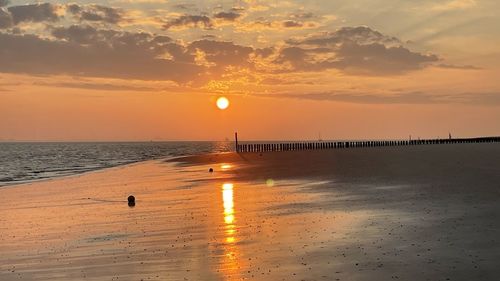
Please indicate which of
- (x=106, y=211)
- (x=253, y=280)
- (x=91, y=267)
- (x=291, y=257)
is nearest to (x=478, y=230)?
(x=291, y=257)

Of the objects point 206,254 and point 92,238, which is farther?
point 92,238

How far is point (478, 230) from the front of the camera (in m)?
14.2

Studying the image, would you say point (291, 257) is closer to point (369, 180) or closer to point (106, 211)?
point (106, 211)

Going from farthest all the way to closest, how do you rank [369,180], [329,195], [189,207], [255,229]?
1. [369,180]
2. [329,195]
3. [189,207]
4. [255,229]

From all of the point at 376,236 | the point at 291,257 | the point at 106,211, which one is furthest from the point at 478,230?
the point at 106,211

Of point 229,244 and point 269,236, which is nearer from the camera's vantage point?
point 229,244

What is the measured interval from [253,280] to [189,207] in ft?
41.9

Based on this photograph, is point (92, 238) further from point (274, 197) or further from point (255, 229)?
point (274, 197)

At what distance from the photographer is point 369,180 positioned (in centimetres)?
3209

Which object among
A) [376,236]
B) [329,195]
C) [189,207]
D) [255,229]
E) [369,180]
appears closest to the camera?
[376,236]

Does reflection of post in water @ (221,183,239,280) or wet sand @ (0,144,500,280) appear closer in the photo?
wet sand @ (0,144,500,280)

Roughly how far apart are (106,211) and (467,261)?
56.1ft

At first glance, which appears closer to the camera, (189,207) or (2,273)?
(2,273)

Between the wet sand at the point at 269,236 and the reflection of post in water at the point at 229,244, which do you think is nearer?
the wet sand at the point at 269,236
